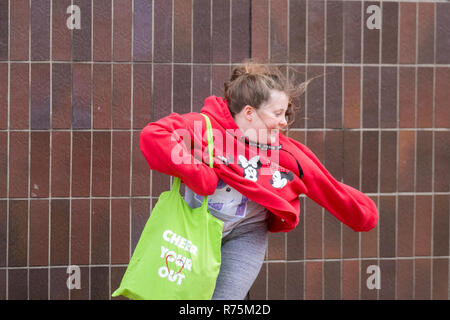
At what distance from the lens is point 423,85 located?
4906 millimetres

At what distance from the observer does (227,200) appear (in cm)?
301

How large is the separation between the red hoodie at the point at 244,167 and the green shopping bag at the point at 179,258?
93 mm

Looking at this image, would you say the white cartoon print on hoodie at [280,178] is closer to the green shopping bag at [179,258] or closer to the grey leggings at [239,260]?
the grey leggings at [239,260]

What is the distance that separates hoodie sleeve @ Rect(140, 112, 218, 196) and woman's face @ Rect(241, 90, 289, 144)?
11.7 inches

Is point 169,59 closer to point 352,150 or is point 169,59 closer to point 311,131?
point 311,131

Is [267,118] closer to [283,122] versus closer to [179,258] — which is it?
[283,122]

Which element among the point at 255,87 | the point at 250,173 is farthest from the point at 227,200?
the point at 255,87

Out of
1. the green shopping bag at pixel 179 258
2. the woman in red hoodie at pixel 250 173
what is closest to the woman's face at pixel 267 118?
the woman in red hoodie at pixel 250 173

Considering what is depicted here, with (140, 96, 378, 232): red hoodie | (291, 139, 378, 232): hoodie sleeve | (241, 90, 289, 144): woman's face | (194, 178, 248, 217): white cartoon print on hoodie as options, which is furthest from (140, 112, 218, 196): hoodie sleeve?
(291, 139, 378, 232): hoodie sleeve

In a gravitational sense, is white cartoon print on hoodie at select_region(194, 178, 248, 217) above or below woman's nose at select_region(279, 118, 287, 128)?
below

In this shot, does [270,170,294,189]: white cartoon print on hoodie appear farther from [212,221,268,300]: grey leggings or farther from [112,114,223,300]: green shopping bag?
[112,114,223,300]: green shopping bag

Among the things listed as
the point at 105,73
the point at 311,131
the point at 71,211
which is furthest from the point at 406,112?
the point at 71,211

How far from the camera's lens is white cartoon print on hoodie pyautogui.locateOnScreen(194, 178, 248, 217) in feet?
9.84

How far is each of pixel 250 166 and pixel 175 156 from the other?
0.39 meters
